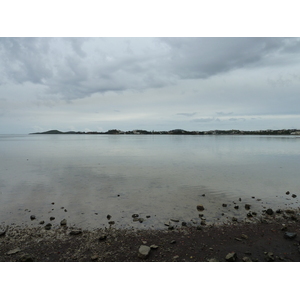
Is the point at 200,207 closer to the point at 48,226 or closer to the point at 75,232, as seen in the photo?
the point at 75,232

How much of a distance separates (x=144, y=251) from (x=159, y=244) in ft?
2.99

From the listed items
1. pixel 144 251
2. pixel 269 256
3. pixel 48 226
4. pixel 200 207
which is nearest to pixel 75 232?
pixel 48 226

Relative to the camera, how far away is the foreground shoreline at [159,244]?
7.47m

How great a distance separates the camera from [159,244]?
27.1 ft

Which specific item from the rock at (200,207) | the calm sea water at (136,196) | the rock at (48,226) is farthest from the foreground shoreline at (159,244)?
the rock at (200,207)

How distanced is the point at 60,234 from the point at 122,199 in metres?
5.64

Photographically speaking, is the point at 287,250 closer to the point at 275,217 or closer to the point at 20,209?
the point at 275,217

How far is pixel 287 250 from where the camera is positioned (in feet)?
25.3

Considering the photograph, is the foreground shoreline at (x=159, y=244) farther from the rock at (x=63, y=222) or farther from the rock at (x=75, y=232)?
the rock at (x=63, y=222)

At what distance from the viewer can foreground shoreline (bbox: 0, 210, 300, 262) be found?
24.5 ft

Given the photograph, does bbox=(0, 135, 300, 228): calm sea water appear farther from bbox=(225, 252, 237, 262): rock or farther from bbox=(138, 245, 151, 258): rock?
bbox=(225, 252, 237, 262): rock

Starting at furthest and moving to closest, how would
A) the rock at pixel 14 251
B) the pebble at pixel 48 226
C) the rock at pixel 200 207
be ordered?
the rock at pixel 200 207
the pebble at pixel 48 226
the rock at pixel 14 251

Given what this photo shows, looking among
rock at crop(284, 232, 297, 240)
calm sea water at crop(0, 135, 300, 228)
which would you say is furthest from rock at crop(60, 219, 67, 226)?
rock at crop(284, 232, 297, 240)

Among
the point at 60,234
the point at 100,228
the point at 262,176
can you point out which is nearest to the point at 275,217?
the point at 100,228
